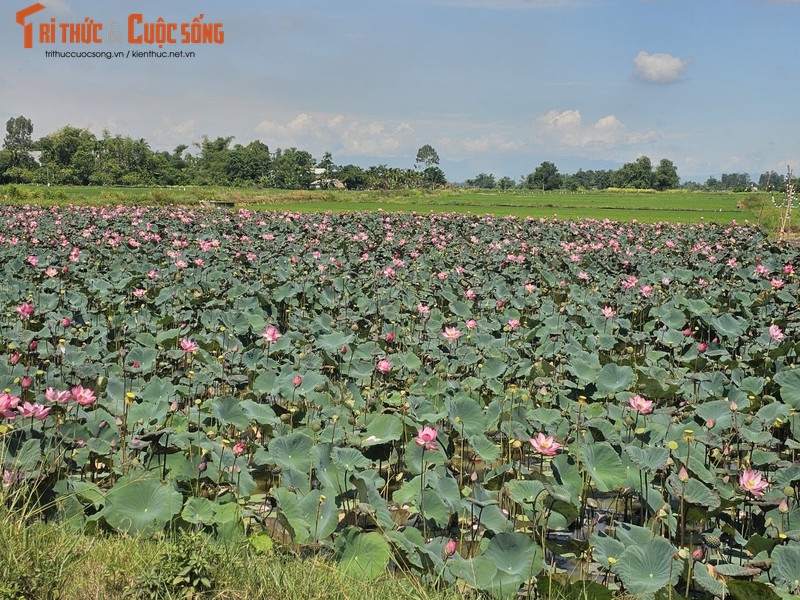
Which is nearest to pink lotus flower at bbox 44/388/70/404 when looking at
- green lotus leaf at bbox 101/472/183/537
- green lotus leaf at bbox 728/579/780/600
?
green lotus leaf at bbox 101/472/183/537

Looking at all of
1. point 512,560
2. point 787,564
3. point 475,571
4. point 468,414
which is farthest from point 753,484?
point 468,414

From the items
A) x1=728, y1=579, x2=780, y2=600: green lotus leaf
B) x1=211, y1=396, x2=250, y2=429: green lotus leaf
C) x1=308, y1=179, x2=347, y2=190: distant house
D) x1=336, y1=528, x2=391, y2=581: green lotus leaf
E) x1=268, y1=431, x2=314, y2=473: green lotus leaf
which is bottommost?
x1=336, y1=528, x2=391, y2=581: green lotus leaf

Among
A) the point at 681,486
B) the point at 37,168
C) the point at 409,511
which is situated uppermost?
the point at 37,168

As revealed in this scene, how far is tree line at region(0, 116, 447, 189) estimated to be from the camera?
7012 cm

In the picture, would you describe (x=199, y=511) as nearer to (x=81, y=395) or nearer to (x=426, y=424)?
(x=81, y=395)

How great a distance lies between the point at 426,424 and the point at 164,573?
1.82m

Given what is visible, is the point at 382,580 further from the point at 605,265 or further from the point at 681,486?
the point at 605,265

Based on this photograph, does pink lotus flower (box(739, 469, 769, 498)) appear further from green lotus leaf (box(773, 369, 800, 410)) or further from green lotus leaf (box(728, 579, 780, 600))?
green lotus leaf (box(773, 369, 800, 410))

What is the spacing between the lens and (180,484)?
122 inches

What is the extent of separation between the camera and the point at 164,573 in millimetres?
2285

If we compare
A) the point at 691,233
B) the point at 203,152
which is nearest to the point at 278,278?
the point at 691,233

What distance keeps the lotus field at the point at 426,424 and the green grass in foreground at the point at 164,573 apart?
13 cm

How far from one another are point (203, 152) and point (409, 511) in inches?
4077

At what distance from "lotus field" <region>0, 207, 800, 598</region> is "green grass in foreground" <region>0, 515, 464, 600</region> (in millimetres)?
135
